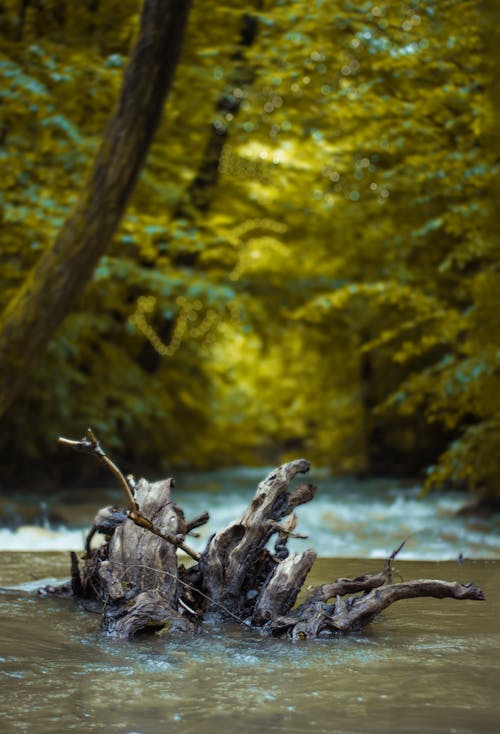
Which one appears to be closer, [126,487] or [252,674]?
[252,674]

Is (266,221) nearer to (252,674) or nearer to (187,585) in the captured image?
(187,585)

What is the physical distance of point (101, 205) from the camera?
25.7 ft

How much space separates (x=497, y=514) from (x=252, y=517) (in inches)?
299

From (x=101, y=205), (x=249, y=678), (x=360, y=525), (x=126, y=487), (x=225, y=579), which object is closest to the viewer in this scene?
(x=249, y=678)

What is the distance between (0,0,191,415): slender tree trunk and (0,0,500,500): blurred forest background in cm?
25

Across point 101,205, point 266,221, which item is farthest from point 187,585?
point 266,221

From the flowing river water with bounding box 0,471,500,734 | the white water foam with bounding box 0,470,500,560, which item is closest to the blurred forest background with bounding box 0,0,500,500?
the white water foam with bounding box 0,470,500,560

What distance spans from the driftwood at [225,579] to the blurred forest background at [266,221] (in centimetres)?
137

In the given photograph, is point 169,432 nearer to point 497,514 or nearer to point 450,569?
point 497,514

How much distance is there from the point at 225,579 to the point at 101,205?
4.58 meters

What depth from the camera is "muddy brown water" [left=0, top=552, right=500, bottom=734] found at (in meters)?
2.55

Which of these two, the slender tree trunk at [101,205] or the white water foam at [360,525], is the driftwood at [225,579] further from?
the slender tree trunk at [101,205]

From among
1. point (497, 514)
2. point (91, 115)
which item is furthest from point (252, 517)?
point (91, 115)

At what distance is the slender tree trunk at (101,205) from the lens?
7426 millimetres
